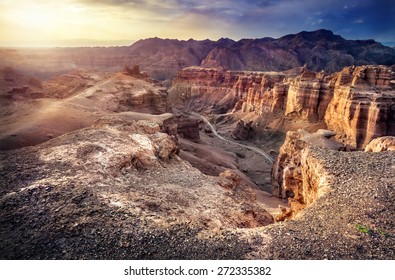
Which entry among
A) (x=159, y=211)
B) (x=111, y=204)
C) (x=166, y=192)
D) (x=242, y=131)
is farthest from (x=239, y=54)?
(x=111, y=204)

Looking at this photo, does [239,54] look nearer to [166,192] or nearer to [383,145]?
[383,145]

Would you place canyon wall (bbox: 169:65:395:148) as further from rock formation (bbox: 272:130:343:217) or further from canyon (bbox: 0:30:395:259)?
rock formation (bbox: 272:130:343:217)

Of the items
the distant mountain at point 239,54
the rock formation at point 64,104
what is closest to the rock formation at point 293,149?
the rock formation at point 64,104

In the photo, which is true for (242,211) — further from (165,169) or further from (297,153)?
(297,153)

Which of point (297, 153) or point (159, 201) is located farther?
point (297, 153)

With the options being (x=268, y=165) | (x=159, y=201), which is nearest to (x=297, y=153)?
(x=268, y=165)
